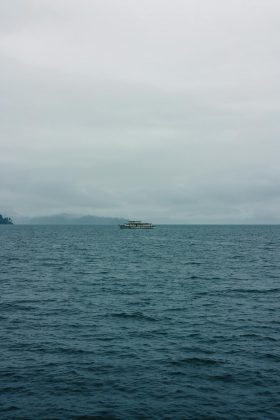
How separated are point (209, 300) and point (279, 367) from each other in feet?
62.9

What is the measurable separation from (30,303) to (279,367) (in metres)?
26.9

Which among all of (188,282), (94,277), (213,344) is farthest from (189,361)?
(94,277)

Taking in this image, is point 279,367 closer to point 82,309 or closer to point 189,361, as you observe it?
point 189,361

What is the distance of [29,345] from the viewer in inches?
1118

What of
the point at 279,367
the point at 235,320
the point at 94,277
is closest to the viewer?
the point at 279,367

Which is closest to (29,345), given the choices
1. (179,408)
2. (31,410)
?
(31,410)

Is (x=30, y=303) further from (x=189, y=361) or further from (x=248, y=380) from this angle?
(x=248, y=380)

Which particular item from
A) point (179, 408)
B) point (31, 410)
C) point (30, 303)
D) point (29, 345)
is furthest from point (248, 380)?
point (30, 303)

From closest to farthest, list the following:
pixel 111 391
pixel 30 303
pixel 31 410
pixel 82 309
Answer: pixel 31 410 < pixel 111 391 < pixel 82 309 < pixel 30 303

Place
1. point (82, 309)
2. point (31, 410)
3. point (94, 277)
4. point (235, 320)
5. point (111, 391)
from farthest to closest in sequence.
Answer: point (94, 277) → point (82, 309) → point (235, 320) → point (111, 391) → point (31, 410)

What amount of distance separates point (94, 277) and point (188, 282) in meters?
15.1

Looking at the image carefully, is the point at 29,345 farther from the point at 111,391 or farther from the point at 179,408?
the point at 179,408

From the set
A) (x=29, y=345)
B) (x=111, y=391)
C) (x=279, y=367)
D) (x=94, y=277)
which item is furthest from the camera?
(x=94, y=277)

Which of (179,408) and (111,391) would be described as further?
(111,391)
